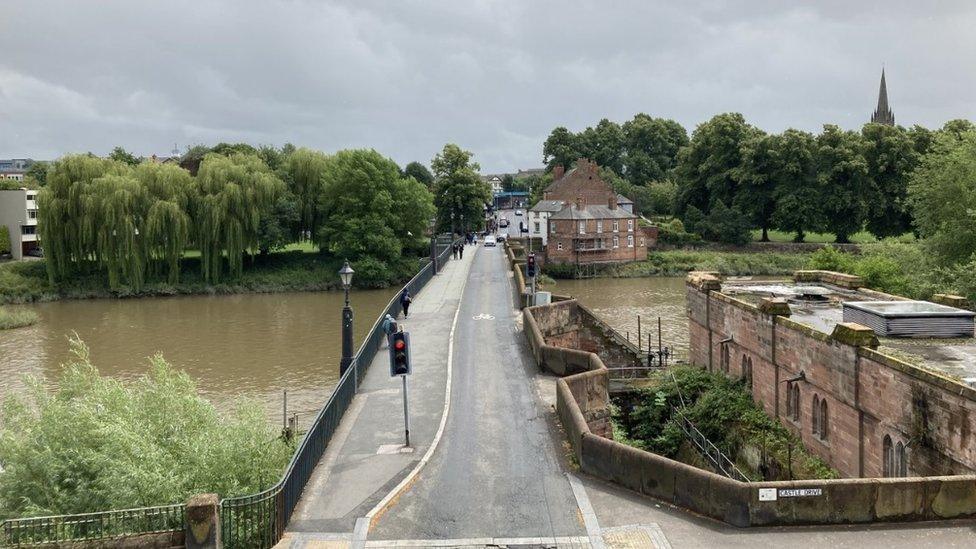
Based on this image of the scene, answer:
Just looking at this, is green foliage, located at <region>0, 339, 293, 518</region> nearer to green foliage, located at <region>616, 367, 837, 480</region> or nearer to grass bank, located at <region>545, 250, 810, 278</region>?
green foliage, located at <region>616, 367, 837, 480</region>

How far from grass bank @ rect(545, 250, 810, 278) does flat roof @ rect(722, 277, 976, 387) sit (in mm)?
41424

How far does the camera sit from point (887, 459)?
15273 millimetres

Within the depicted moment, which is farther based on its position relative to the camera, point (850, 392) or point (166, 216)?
point (166, 216)

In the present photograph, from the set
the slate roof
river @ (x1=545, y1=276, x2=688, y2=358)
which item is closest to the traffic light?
river @ (x1=545, y1=276, x2=688, y2=358)

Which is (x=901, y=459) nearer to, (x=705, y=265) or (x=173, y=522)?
(x=173, y=522)

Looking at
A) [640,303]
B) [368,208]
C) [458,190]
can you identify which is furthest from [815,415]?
[458,190]

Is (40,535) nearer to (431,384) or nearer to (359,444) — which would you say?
(359,444)

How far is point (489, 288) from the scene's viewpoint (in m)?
40.4

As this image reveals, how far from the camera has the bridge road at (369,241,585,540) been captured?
11.6 metres

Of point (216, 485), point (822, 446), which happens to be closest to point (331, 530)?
point (216, 485)

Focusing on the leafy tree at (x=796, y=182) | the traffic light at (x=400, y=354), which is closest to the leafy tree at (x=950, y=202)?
the traffic light at (x=400, y=354)

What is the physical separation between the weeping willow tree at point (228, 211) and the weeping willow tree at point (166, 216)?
119 centimetres

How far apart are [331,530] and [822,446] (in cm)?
1226

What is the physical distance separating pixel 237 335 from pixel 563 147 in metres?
84.3
